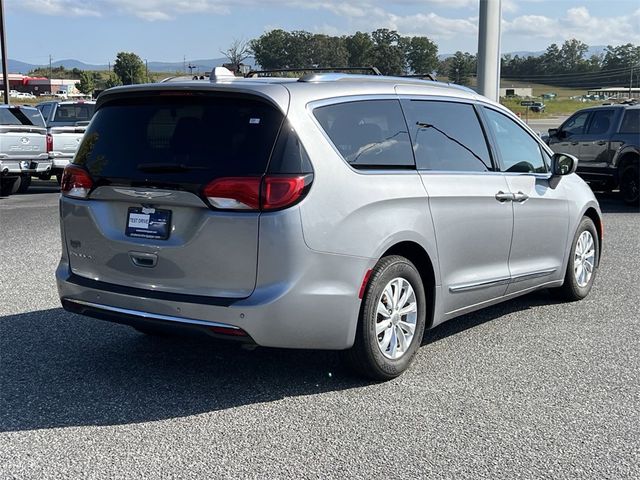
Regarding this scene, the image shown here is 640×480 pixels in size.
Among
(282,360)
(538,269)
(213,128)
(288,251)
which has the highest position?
(213,128)

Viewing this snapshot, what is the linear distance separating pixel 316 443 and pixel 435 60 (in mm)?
98154

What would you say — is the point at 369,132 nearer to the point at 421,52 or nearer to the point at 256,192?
the point at 256,192

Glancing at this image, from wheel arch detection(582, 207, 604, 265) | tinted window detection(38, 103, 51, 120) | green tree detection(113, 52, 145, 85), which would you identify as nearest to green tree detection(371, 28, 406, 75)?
green tree detection(113, 52, 145, 85)

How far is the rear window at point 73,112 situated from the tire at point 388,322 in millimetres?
16811

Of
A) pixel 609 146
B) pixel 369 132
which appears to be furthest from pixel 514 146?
pixel 609 146

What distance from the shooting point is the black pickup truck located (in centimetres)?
1548

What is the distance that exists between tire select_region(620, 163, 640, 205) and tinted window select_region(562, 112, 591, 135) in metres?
1.43

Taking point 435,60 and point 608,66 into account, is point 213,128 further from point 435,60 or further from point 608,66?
point 608,66

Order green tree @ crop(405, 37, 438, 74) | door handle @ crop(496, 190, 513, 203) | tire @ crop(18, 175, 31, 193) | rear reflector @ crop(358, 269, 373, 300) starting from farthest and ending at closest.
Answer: green tree @ crop(405, 37, 438, 74) < tire @ crop(18, 175, 31, 193) < door handle @ crop(496, 190, 513, 203) < rear reflector @ crop(358, 269, 373, 300)

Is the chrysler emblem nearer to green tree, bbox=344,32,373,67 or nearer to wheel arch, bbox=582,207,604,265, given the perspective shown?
wheel arch, bbox=582,207,604,265

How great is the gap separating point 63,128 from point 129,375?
46.3 ft

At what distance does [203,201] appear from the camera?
175 inches

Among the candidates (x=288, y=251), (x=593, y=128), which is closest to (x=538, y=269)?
(x=288, y=251)

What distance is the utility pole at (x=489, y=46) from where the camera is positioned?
56.6 feet
